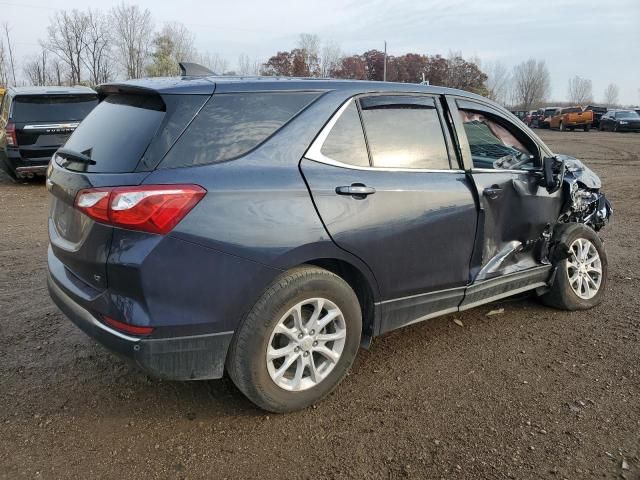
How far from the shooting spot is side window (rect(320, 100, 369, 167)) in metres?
3.01

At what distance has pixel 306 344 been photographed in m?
2.96

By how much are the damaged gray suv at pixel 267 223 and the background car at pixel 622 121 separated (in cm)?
3474

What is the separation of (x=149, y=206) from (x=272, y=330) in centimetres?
88

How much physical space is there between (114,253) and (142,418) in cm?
102

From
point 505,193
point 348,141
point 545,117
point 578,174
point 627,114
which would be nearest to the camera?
point 348,141

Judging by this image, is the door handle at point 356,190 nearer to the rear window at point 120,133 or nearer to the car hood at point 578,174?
the rear window at point 120,133

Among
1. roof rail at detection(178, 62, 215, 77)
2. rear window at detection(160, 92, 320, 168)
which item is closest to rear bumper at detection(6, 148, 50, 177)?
roof rail at detection(178, 62, 215, 77)

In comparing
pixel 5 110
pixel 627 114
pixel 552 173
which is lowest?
pixel 627 114

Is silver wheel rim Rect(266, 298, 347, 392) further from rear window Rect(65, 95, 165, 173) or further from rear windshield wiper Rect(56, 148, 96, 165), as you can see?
rear windshield wiper Rect(56, 148, 96, 165)

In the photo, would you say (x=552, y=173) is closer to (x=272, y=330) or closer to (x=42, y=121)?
(x=272, y=330)

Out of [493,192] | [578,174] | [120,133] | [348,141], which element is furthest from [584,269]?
[120,133]

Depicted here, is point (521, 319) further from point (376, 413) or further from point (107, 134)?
point (107, 134)

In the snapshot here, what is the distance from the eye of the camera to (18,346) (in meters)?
3.76

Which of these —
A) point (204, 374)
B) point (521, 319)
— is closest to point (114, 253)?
point (204, 374)
